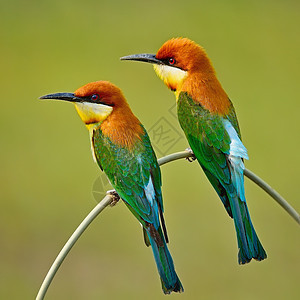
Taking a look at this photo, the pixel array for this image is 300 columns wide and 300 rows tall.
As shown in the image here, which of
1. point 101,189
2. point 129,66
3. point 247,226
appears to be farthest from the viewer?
point 129,66

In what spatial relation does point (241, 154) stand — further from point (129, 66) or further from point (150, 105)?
point (129, 66)

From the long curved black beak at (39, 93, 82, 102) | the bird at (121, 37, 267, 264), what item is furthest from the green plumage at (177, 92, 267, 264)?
the long curved black beak at (39, 93, 82, 102)

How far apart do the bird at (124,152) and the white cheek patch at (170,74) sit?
0.49ft

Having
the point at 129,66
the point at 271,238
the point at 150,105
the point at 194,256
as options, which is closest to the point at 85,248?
the point at 194,256

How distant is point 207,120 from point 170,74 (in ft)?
0.54

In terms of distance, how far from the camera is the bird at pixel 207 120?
1532mm

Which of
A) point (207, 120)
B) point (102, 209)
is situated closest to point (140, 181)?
point (102, 209)

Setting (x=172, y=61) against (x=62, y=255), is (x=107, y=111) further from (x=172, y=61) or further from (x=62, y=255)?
(x=62, y=255)

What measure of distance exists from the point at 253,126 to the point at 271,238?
105 centimetres

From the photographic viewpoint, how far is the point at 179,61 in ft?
5.40

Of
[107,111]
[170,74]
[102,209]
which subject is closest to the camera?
[102,209]

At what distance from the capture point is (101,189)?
1.90 meters

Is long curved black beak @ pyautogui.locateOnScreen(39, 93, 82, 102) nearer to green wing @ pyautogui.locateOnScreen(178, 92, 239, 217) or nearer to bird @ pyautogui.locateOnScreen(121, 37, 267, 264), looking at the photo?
bird @ pyautogui.locateOnScreen(121, 37, 267, 264)

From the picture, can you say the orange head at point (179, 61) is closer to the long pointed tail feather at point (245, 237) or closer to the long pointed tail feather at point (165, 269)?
the long pointed tail feather at point (245, 237)
